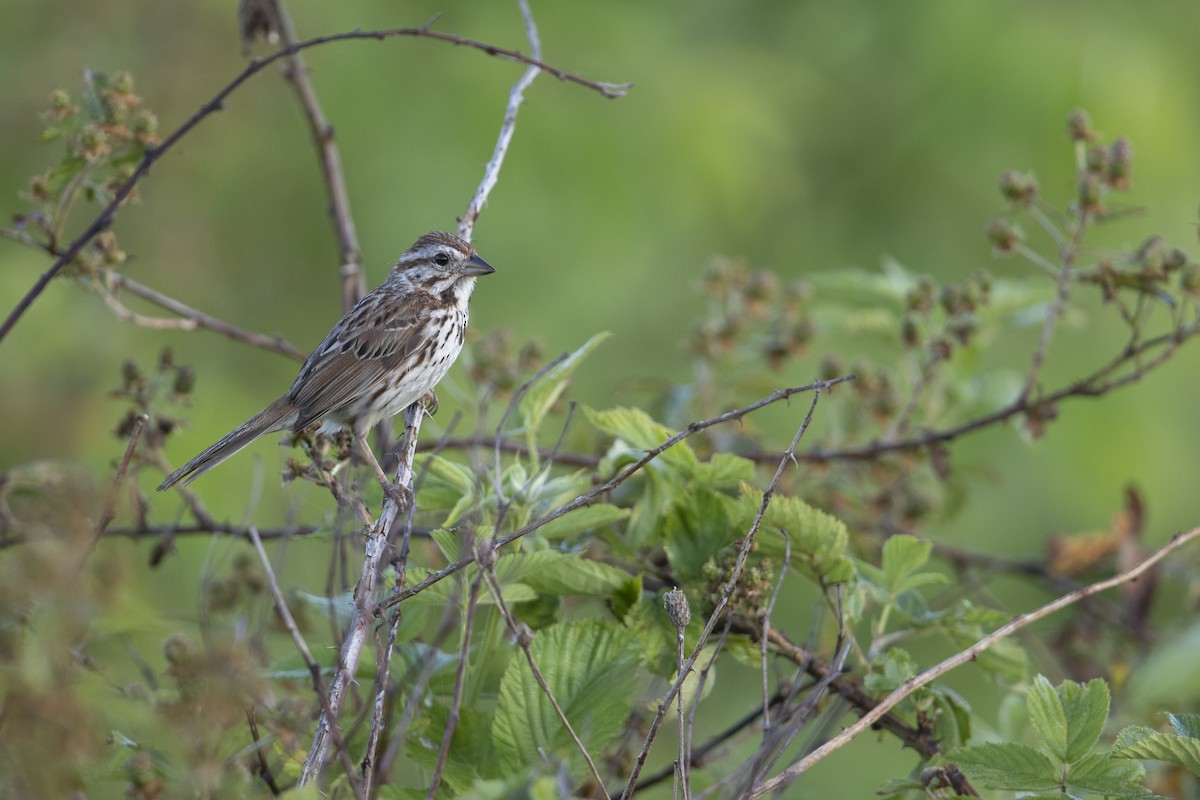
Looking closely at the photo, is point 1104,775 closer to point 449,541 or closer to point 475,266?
point 449,541

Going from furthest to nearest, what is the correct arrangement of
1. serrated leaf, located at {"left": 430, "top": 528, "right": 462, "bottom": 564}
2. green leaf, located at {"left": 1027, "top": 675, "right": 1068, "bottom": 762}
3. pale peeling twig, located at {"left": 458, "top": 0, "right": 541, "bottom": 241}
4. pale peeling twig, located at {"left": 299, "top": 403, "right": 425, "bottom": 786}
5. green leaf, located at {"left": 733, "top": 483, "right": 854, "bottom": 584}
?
pale peeling twig, located at {"left": 458, "top": 0, "right": 541, "bottom": 241}
green leaf, located at {"left": 733, "top": 483, "right": 854, "bottom": 584}
serrated leaf, located at {"left": 430, "top": 528, "right": 462, "bottom": 564}
green leaf, located at {"left": 1027, "top": 675, "right": 1068, "bottom": 762}
pale peeling twig, located at {"left": 299, "top": 403, "right": 425, "bottom": 786}

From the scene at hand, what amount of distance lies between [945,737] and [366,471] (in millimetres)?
1818

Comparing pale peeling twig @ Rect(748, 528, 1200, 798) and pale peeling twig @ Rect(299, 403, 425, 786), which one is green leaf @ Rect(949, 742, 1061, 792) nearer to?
pale peeling twig @ Rect(748, 528, 1200, 798)

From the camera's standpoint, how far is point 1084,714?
7.72 feet

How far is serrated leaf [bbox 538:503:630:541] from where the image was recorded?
2615mm

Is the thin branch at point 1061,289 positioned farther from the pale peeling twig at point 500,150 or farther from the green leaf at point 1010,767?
the green leaf at point 1010,767

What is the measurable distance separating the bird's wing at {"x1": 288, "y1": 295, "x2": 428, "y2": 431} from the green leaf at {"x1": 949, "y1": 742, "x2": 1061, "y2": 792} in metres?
2.67

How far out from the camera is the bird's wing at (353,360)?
4.46m

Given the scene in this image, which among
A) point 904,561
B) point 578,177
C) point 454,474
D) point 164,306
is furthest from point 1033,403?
point 578,177

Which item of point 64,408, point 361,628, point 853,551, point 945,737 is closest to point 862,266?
point 853,551

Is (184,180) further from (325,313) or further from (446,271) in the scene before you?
(446,271)

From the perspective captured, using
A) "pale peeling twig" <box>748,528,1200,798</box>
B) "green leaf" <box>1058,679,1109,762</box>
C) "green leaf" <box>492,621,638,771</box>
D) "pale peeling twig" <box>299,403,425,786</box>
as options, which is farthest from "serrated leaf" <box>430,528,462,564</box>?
"green leaf" <box>1058,679,1109,762</box>

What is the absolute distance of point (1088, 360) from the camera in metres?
6.75

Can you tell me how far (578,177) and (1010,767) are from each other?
4.81 metres
